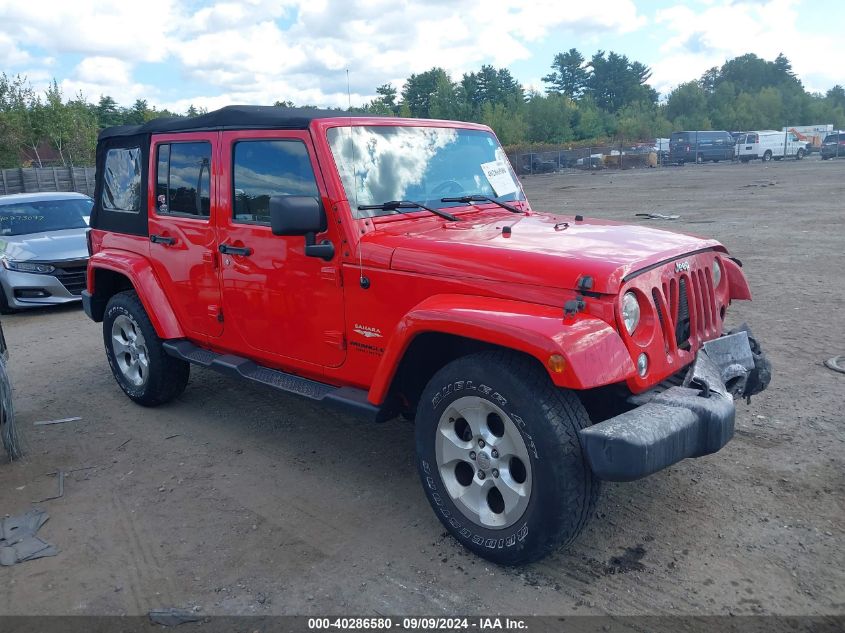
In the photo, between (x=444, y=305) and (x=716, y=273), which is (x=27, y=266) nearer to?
(x=444, y=305)

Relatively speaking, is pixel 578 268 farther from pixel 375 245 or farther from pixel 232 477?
pixel 232 477

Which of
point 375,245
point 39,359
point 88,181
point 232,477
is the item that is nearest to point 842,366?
point 375,245

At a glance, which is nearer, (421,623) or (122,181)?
(421,623)

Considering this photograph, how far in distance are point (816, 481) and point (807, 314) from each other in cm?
397

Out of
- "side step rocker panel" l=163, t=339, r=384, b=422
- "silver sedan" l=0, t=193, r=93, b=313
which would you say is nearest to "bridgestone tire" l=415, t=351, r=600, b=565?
"side step rocker panel" l=163, t=339, r=384, b=422

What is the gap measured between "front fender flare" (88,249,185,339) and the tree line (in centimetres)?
Result: 3667

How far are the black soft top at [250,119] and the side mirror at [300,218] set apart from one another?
23.9 inches

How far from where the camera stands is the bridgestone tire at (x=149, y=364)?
5.34m

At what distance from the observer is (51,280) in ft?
31.0

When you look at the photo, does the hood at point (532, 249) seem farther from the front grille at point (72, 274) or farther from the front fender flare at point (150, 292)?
the front grille at point (72, 274)

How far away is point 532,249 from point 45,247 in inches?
334

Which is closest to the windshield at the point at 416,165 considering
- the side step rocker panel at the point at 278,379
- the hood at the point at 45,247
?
the side step rocker panel at the point at 278,379

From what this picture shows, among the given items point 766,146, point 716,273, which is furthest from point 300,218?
point 766,146

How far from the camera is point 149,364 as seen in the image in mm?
5418
